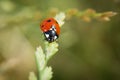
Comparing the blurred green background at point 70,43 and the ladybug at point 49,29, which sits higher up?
the blurred green background at point 70,43

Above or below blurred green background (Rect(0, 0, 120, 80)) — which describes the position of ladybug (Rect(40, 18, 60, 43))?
below

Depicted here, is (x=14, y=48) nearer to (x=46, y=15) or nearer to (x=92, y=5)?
(x=46, y=15)

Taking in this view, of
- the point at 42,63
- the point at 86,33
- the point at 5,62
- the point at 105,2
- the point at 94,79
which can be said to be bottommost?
the point at 42,63

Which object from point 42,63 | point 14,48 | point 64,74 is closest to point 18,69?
point 14,48

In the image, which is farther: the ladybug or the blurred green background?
the blurred green background

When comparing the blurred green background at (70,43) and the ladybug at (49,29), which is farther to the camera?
the blurred green background at (70,43)

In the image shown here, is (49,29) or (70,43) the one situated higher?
(70,43)

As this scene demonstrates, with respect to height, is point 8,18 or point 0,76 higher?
point 8,18

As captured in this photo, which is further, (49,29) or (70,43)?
(70,43)
